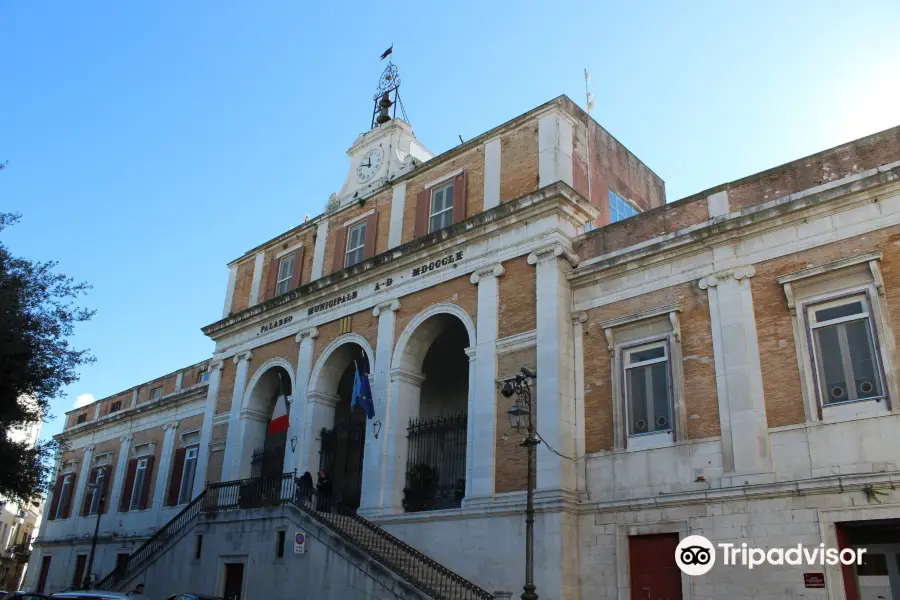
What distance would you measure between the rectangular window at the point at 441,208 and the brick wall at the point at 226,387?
1027cm

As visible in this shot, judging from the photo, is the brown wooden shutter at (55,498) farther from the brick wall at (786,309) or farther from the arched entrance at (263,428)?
the brick wall at (786,309)

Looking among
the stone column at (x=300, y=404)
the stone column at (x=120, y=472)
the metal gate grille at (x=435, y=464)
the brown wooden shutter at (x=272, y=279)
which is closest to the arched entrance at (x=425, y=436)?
the metal gate grille at (x=435, y=464)

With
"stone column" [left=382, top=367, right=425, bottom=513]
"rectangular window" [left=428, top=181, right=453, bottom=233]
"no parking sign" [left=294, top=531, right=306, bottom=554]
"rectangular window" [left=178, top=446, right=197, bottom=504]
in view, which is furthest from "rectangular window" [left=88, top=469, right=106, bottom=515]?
"rectangular window" [left=428, top=181, right=453, bottom=233]

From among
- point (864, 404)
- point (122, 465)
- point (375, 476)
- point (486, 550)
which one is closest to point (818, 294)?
point (864, 404)

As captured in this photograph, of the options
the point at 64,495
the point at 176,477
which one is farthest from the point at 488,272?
the point at 64,495

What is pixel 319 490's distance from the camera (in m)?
21.6

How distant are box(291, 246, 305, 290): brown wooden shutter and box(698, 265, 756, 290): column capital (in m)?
15.1

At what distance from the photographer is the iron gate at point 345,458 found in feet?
77.7

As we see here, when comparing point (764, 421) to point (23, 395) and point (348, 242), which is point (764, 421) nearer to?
point (348, 242)

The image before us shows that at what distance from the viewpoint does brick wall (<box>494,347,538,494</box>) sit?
17.3m

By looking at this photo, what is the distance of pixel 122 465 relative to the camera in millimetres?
36594

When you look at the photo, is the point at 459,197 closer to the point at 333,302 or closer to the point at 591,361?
the point at 333,302

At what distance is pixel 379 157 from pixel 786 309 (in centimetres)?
1519

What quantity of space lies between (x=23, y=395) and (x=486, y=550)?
12.8 metres
